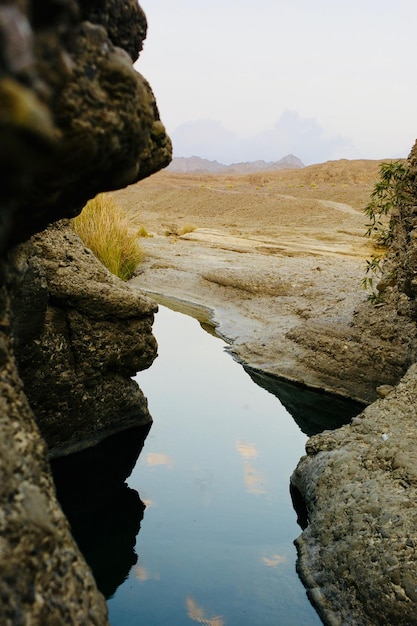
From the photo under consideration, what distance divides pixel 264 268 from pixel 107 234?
2871 millimetres

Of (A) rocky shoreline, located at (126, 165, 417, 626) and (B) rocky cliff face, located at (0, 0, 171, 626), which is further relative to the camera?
(A) rocky shoreline, located at (126, 165, 417, 626)

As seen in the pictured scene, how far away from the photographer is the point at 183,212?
84.2 ft

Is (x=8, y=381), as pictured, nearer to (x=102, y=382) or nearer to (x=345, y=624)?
(x=345, y=624)

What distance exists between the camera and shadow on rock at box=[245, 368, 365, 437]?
20.6ft

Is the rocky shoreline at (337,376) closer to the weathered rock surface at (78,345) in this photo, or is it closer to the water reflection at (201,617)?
the water reflection at (201,617)

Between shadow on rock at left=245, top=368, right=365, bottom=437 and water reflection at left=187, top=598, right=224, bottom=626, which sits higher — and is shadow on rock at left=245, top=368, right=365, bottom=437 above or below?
below

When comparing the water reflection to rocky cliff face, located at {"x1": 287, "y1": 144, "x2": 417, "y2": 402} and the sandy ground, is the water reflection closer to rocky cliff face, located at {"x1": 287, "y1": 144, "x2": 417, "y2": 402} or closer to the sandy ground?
rocky cliff face, located at {"x1": 287, "y1": 144, "x2": 417, "y2": 402}

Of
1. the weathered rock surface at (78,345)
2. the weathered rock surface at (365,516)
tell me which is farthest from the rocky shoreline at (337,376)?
the weathered rock surface at (78,345)

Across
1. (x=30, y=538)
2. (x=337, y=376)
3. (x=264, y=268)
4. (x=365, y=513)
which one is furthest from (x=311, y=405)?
(x=30, y=538)

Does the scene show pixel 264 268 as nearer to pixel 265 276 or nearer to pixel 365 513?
pixel 265 276

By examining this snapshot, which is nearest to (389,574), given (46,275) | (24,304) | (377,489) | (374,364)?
(377,489)

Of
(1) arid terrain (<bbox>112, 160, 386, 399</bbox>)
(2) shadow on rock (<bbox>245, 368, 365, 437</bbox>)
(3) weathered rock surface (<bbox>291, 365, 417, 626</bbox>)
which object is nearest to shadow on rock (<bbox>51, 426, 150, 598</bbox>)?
(3) weathered rock surface (<bbox>291, 365, 417, 626</bbox>)

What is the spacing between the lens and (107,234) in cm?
1100

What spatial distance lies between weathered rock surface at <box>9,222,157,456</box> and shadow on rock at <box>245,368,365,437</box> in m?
1.75
